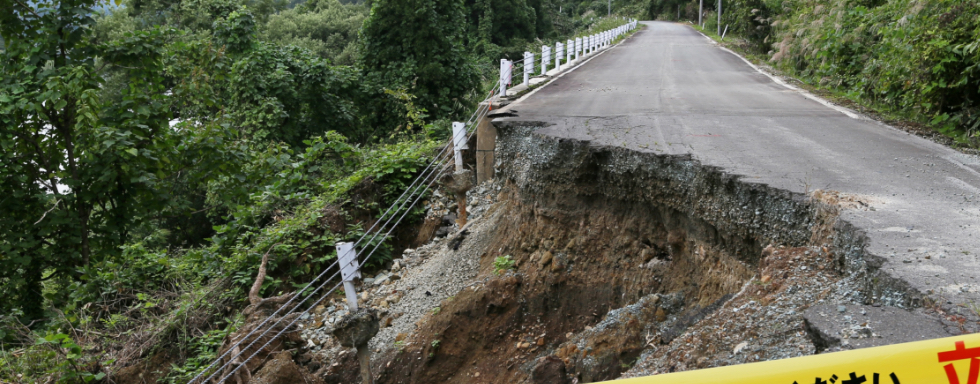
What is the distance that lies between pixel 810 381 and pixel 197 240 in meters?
17.8

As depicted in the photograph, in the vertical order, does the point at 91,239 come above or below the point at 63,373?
above

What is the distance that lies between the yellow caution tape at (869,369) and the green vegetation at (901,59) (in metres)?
6.02

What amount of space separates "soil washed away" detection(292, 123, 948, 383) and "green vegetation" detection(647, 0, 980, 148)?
3.76m

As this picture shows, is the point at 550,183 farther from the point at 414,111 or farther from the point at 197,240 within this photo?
the point at 197,240

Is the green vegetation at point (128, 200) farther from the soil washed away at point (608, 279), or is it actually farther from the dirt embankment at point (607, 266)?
the dirt embankment at point (607, 266)

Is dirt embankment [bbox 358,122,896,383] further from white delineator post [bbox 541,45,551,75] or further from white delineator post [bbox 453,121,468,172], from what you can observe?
white delineator post [bbox 541,45,551,75]

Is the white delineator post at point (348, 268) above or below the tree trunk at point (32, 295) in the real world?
above

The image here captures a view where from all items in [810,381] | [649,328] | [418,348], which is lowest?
[418,348]

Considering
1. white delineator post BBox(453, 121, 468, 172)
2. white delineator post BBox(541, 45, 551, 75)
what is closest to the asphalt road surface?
white delineator post BBox(453, 121, 468, 172)

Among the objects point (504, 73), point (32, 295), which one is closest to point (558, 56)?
point (504, 73)

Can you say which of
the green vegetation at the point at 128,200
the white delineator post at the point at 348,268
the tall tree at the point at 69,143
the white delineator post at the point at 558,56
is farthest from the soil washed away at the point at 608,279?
the white delineator post at the point at 558,56

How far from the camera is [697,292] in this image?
18.0 ft

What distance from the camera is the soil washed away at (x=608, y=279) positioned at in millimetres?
3752

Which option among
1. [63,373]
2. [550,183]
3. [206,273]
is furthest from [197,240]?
[550,183]
